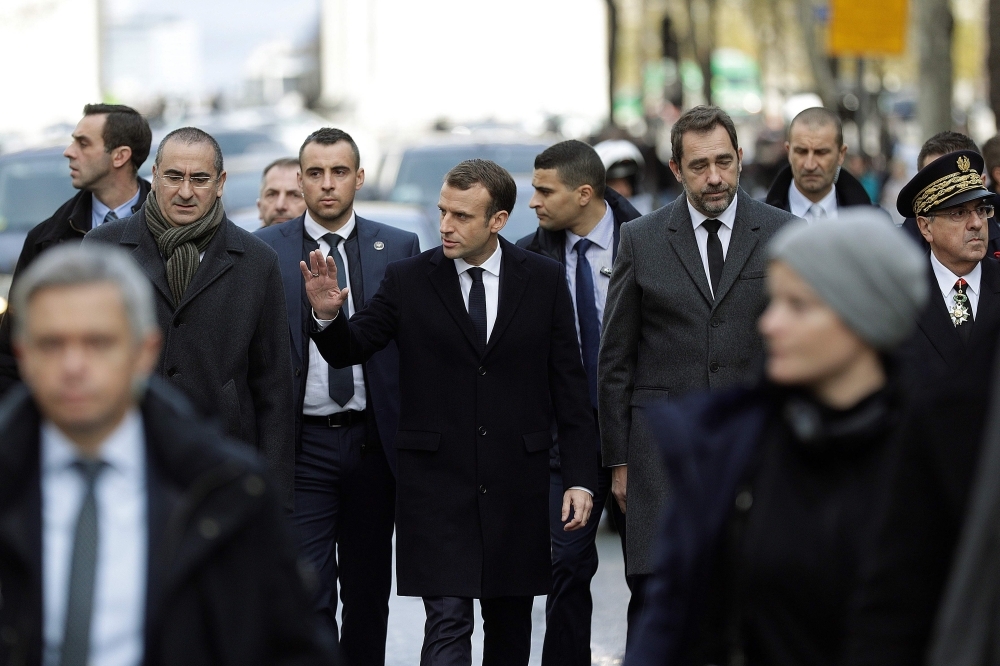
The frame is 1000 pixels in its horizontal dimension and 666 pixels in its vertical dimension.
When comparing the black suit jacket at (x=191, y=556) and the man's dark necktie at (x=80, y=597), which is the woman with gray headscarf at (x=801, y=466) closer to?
the black suit jacket at (x=191, y=556)

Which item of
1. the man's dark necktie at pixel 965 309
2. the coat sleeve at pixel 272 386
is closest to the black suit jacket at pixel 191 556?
the coat sleeve at pixel 272 386

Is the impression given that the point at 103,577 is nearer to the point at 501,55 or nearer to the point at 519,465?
the point at 519,465

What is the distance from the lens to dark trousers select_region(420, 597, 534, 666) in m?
6.16

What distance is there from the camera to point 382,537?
22.6 ft

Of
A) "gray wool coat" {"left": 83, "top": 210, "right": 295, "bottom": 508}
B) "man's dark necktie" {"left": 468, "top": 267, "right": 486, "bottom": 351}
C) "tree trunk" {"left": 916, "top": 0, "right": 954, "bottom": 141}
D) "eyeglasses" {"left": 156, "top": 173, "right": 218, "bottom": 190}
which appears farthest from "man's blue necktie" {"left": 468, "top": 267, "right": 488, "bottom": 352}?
"tree trunk" {"left": 916, "top": 0, "right": 954, "bottom": 141}

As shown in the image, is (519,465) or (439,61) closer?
(519,465)

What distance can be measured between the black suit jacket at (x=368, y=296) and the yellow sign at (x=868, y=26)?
413 inches

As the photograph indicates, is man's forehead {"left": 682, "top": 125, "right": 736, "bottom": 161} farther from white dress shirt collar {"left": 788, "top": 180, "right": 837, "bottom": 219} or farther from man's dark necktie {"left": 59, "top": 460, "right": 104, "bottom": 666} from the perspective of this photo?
man's dark necktie {"left": 59, "top": 460, "right": 104, "bottom": 666}

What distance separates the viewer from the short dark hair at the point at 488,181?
625 cm

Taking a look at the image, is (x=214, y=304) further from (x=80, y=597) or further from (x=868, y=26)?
(x=868, y=26)

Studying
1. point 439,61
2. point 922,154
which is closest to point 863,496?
point 922,154

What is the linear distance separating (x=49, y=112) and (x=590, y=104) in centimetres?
2469

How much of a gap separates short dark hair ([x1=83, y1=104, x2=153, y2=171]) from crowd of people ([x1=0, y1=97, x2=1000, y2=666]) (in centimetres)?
2

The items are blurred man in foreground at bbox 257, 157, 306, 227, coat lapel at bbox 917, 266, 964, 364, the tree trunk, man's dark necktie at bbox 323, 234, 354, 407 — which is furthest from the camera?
the tree trunk
